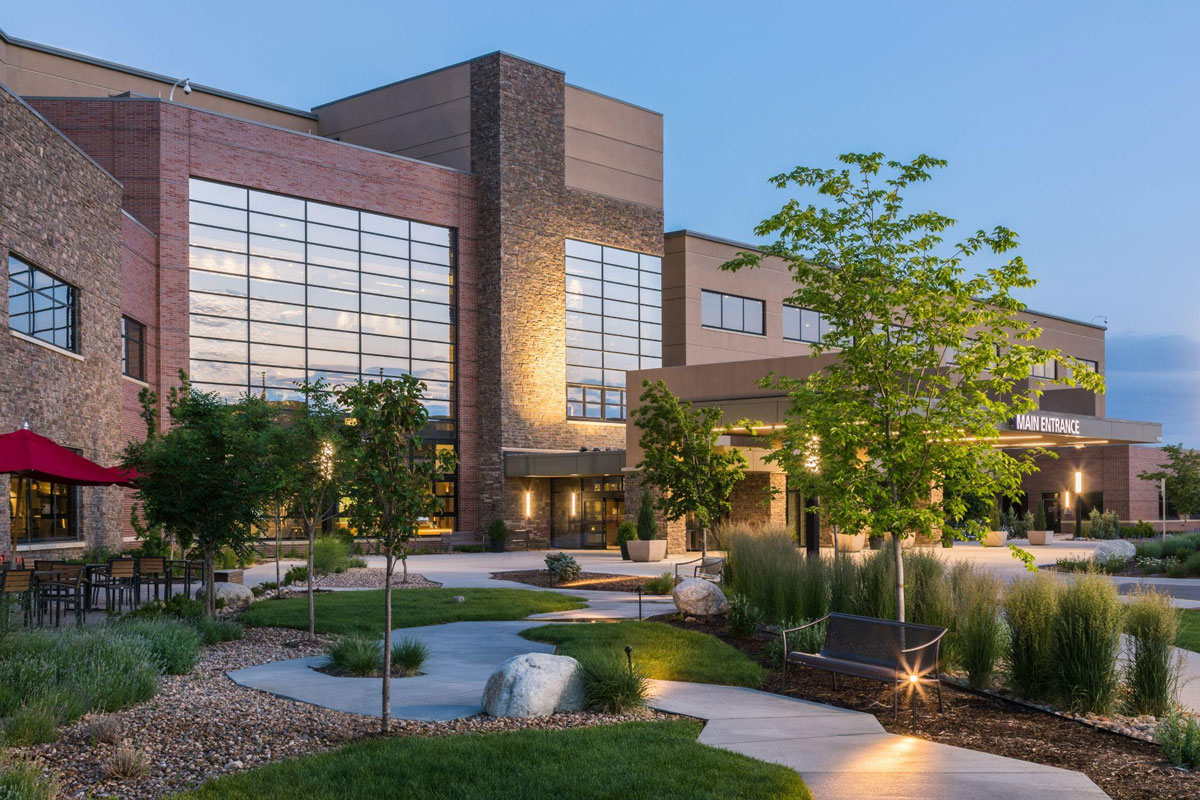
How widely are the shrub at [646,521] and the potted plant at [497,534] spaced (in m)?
9.76

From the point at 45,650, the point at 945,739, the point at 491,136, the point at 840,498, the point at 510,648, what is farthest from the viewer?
the point at 491,136

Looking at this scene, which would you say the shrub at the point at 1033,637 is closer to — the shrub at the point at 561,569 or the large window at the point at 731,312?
the shrub at the point at 561,569

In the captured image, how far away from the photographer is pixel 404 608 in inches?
714

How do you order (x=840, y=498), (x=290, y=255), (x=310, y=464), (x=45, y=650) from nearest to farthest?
1. (x=45, y=650)
2. (x=840, y=498)
3. (x=310, y=464)
4. (x=290, y=255)

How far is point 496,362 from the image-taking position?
4416cm

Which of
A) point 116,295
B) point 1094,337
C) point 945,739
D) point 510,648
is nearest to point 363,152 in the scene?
point 116,295

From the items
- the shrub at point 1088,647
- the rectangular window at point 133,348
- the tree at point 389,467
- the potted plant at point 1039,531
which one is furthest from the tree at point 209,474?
the potted plant at point 1039,531

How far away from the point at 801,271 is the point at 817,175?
1.14 m

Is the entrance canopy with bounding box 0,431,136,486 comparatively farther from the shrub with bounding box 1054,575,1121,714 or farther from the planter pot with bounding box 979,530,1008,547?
the planter pot with bounding box 979,530,1008,547

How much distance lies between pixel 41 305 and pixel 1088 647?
853 inches

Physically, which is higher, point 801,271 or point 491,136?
point 491,136

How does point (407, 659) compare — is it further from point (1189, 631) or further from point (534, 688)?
point (1189, 631)

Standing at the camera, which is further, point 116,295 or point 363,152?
point 363,152

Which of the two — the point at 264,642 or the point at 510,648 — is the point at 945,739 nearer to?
the point at 510,648
